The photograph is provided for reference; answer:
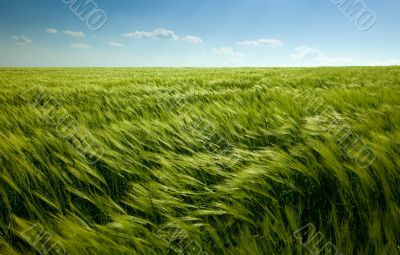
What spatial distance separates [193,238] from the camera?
73 centimetres

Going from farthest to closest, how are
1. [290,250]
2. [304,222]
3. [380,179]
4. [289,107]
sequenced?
Answer: [289,107] < [380,179] < [304,222] < [290,250]

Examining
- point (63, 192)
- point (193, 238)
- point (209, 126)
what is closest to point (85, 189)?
point (63, 192)

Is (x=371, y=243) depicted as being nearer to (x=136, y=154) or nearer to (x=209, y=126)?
(x=136, y=154)

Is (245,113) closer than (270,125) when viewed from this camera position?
No

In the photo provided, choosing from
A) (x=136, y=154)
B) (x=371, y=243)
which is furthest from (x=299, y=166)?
(x=136, y=154)

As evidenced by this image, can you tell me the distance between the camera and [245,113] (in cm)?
188

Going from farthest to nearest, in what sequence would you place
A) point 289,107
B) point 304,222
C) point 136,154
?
point 289,107, point 136,154, point 304,222

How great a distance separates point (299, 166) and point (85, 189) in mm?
789

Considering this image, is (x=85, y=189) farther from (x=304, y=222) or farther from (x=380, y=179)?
(x=380, y=179)

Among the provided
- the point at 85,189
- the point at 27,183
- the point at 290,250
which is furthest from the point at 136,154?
the point at 290,250

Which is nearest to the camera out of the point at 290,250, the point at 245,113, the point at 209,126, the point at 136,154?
the point at 290,250

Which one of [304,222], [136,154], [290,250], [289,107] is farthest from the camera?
[289,107]

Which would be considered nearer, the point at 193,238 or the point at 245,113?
the point at 193,238

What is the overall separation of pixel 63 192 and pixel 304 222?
82cm
